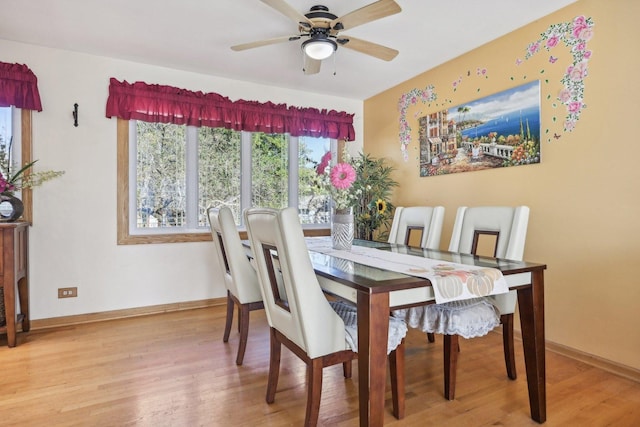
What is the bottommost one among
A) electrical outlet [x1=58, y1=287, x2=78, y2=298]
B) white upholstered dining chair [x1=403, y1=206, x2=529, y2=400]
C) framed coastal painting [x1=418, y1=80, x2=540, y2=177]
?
electrical outlet [x1=58, y1=287, x2=78, y2=298]

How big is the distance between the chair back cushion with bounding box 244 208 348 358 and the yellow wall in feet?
6.23

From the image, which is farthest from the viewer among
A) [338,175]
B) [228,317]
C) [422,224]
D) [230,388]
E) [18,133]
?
[18,133]

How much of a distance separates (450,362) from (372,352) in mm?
782

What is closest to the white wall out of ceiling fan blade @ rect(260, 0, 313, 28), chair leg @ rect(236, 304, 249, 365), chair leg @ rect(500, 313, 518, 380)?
chair leg @ rect(236, 304, 249, 365)

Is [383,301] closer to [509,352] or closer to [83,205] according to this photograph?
[509,352]

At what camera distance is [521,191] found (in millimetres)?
2791

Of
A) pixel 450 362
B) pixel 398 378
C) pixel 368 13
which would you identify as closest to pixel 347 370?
pixel 398 378

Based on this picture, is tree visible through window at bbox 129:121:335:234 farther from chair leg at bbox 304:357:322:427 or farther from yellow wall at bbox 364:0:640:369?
chair leg at bbox 304:357:322:427

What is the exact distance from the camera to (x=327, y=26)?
231 cm

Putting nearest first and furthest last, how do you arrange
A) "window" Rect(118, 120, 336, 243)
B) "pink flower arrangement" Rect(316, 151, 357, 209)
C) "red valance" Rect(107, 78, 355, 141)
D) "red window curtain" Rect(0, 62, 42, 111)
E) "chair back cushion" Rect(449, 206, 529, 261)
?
"chair back cushion" Rect(449, 206, 529, 261)
"pink flower arrangement" Rect(316, 151, 357, 209)
"red window curtain" Rect(0, 62, 42, 111)
"red valance" Rect(107, 78, 355, 141)
"window" Rect(118, 120, 336, 243)

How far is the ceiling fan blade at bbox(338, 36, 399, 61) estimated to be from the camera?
8.02 ft

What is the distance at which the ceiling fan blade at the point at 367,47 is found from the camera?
2445 millimetres

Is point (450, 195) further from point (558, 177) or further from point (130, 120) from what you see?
point (130, 120)

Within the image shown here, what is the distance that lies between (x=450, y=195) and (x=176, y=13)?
108 inches
